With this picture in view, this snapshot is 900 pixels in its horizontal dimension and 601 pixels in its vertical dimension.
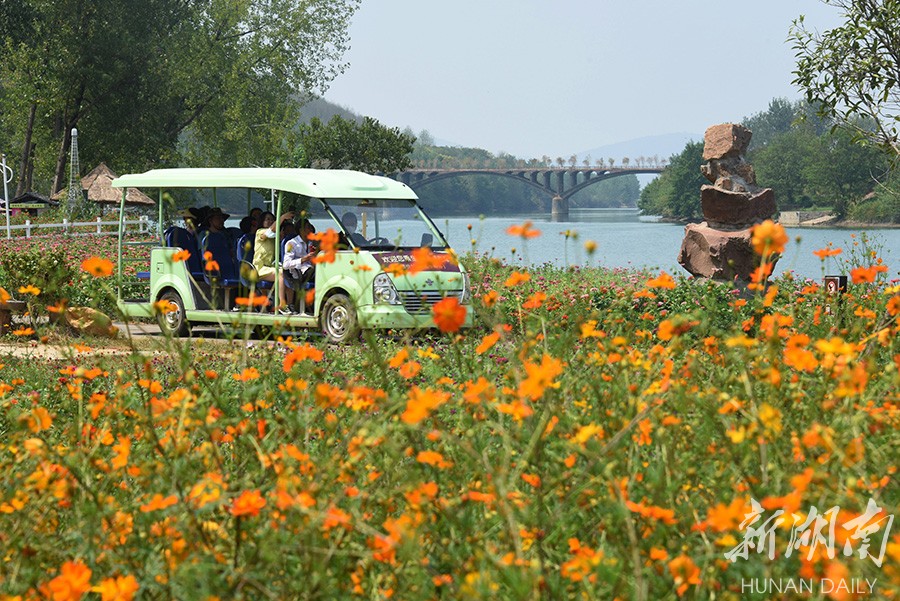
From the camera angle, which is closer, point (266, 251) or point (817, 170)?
point (266, 251)

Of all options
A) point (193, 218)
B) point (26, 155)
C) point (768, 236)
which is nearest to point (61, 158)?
point (26, 155)

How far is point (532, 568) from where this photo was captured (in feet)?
7.88

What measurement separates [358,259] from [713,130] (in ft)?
27.6

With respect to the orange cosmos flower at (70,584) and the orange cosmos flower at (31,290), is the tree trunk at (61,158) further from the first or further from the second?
the orange cosmos flower at (70,584)

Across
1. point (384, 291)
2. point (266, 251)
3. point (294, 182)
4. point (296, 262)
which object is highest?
point (294, 182)

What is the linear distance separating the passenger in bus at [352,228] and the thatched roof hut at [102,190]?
25.3 m

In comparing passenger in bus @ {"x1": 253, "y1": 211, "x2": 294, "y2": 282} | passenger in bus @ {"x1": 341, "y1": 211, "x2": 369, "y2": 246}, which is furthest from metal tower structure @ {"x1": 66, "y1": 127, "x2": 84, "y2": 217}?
passenger in bus @ {"x1": 341, "y1": 211, "x2": 369, "y2": 246}

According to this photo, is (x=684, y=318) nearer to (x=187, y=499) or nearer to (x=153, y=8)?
(x=187, y=499)

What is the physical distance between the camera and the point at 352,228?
12766mm

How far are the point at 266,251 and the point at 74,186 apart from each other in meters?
30.1

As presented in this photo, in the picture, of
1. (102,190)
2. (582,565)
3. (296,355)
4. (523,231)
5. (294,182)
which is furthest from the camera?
(102,190)

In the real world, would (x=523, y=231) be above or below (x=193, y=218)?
below

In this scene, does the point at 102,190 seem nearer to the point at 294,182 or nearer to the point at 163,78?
the point at 163,78

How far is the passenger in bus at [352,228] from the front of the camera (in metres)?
12.7
